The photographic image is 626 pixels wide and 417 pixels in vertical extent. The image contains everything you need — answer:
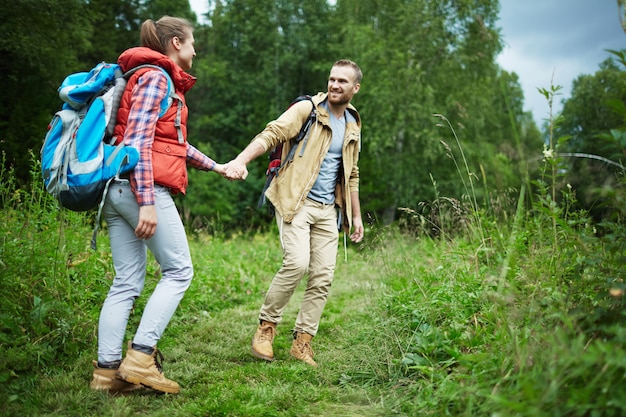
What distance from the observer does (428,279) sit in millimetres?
4516

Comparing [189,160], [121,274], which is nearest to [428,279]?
[189,160]

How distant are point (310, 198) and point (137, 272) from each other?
1.46 m

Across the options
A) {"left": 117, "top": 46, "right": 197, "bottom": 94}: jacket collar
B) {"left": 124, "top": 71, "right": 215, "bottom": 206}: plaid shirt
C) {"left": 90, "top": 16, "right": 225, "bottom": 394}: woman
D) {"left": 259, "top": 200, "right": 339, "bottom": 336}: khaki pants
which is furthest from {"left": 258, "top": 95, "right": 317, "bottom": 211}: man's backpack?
{"left": 124, "top": 71, "right": 215, "bottom": 206}: plaid shirt

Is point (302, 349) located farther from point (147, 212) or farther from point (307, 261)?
point (147, 212)

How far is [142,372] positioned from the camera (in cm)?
296

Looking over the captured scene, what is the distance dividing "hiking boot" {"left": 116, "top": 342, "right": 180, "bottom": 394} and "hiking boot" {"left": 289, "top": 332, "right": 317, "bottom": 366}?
3.69 ft

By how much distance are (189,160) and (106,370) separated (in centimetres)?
136

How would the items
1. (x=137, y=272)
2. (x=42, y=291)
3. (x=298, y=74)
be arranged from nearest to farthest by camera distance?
(x=137, y=272) < (x=42, y=291) < (x=298, y=74)

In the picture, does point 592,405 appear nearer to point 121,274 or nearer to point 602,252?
point 602,252

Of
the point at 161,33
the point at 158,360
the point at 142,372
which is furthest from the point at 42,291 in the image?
the point at 161,33

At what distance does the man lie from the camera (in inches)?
155

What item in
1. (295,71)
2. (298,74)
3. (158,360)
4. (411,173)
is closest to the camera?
(158,360)

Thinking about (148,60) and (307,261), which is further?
(307,261)

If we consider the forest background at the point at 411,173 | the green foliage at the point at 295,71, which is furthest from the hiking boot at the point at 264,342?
the green foliage at the point at 295,71
